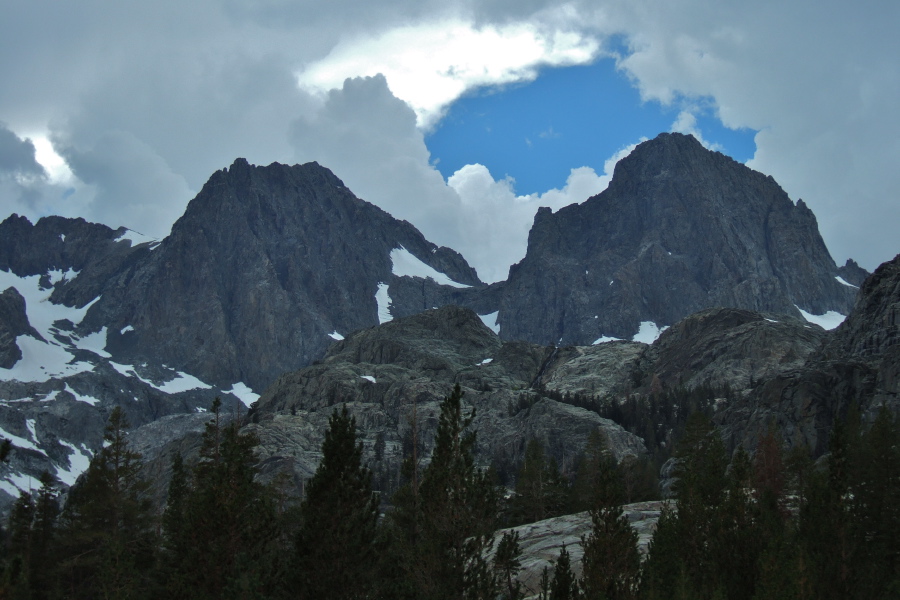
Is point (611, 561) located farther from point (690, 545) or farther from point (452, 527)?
point (690, 545)

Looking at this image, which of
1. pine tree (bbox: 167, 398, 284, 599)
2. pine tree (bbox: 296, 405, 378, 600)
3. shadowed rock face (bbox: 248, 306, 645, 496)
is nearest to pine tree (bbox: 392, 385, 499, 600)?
pine tree (bbox: 296, 405, 378, 600)

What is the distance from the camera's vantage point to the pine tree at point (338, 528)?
3325cm

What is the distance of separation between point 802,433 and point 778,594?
268 feet

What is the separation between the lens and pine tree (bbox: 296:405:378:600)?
3325 cm

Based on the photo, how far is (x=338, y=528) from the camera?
111 feet

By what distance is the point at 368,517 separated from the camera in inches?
1378

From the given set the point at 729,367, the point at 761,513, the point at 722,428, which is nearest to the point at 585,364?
the point at 729,367

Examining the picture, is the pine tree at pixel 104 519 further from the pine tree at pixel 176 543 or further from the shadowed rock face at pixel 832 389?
the shadowed rock face at pixel 832 389

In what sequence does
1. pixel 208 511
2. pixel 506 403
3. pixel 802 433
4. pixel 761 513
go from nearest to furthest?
pixel 208 511 < pixel 761 513 < pixel 802 433 < pixel 506 403

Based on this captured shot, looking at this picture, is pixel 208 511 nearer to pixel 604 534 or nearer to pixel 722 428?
pixel 604 534

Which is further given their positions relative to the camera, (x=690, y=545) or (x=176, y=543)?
(x=690, y=545)

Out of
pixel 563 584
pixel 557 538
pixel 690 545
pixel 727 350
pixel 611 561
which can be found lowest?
pixel 563 584

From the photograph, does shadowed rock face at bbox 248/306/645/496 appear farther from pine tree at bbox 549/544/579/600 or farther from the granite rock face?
pine tree at bbox 549/544/579/600

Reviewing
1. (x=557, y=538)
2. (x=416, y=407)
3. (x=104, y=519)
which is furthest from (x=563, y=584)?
(x=416, y=407)
